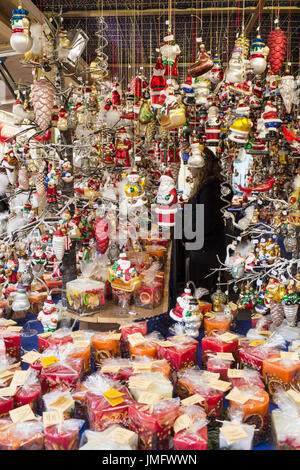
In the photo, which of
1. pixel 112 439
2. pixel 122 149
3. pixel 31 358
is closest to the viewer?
pixel 112 439

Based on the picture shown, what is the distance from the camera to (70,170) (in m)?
1.90

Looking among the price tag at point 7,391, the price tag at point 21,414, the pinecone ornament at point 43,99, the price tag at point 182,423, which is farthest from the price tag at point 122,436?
the pinecone ornament at point 43,99

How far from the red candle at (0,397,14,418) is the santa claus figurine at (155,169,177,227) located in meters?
0.95

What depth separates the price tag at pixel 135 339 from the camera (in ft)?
4.96

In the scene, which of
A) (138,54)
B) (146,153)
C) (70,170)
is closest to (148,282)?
(70,170)

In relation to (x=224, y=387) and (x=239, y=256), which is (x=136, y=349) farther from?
(x=239, y=256)

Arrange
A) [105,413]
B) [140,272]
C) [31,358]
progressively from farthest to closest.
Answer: [140,272], [31,358], [105,413]

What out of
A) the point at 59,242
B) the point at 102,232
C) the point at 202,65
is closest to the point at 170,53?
the point at 202,65

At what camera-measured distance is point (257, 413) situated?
1164 millimetres

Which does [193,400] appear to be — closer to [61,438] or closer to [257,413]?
[257,413]

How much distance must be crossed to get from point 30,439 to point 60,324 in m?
0.83

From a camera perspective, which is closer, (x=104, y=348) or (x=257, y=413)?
(x=257, y=413)

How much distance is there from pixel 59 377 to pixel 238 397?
58 cm

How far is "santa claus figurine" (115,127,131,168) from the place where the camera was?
7.27 ft
